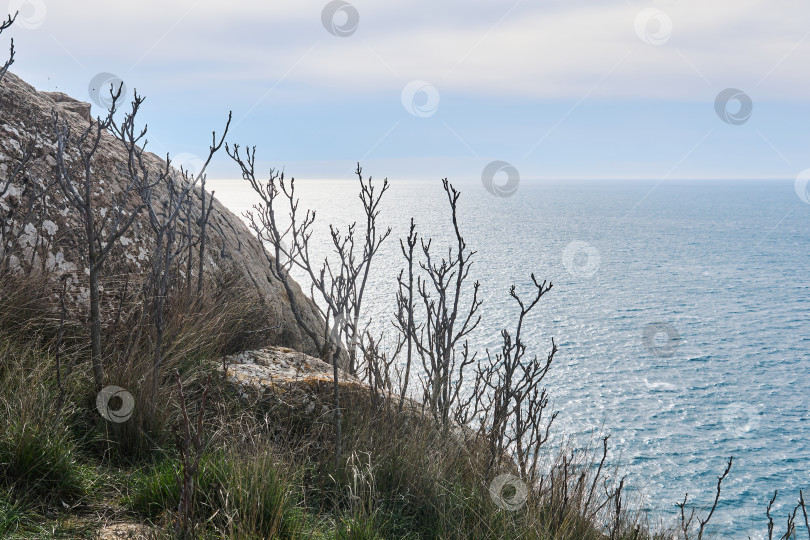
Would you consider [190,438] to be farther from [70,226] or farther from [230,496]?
[70,226]

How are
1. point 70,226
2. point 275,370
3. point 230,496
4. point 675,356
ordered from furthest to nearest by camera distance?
point 675,356 → point 70,226 → point 275,370 → point 230,496

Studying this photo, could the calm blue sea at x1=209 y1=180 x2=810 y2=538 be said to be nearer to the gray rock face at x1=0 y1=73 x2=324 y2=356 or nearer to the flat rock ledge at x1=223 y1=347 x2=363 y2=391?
the flat rock ledge at x1=223 y1=347 x2=363 y2=391

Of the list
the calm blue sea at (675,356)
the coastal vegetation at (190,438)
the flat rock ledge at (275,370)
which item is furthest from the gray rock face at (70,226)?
the calm blue sea at (675,356)

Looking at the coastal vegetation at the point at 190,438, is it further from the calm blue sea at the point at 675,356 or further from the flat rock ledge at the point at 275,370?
the calm blue sea at the point at 675,356

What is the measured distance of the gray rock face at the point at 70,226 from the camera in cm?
531

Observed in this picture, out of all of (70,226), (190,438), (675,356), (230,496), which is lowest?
(230,496)

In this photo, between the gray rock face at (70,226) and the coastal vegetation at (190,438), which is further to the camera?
the gray rock face at (70,226)

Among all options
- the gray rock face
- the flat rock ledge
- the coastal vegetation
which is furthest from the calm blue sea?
the gray rock face

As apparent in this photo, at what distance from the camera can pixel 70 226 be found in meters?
5.73

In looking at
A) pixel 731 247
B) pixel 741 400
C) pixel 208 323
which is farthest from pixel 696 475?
pixel 731 247

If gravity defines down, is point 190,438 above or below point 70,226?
below

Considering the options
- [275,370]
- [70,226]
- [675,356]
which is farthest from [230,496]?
[675,356]

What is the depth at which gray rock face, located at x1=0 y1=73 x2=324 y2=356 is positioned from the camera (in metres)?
5.31

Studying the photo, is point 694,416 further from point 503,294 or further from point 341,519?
point 341,519
